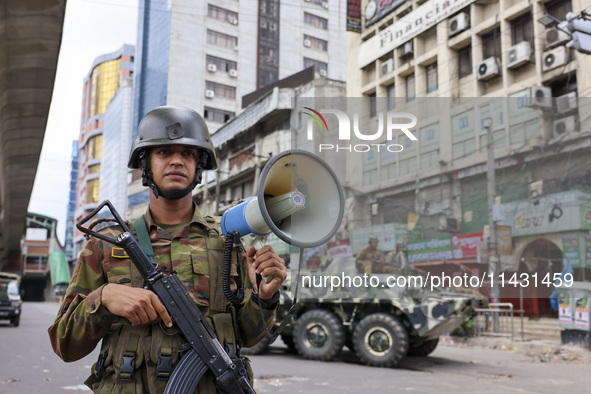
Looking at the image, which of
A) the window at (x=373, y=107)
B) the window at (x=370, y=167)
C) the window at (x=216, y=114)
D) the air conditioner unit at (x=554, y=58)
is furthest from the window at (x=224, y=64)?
the window at (x=373, y=107)

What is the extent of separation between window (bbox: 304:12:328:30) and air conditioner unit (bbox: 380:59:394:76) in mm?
26001

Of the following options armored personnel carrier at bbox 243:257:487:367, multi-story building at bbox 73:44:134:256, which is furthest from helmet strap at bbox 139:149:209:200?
multi-story building at bbox 73:44:134:256

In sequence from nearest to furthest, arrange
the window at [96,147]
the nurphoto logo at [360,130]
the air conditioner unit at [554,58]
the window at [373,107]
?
1. the nurphoto logo at [360,130]
2. the window at [373,107]
3. the air conditioner unit at [554,58]
4. the window at [96,147]

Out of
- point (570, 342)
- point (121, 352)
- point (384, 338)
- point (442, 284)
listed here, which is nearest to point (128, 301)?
point (121, 352)

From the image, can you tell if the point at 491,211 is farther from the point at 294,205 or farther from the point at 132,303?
the point at 132,303

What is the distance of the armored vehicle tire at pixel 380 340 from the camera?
8.39 m

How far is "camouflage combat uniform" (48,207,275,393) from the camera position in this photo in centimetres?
180

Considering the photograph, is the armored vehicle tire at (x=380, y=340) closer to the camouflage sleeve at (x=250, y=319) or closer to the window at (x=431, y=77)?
the camouflage sleeve at (x=250, y=319)

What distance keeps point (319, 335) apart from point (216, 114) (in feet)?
108

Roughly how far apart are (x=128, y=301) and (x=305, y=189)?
2.21 feet

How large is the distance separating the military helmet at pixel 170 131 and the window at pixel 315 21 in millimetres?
44162

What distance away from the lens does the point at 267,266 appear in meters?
1.82

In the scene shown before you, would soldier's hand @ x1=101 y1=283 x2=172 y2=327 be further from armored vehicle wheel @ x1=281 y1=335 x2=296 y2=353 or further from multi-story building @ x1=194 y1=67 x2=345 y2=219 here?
multi-story building @ x1=194 y1=67 x2=345 y2=219

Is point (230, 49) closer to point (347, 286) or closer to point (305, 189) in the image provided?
point (347, 286)
